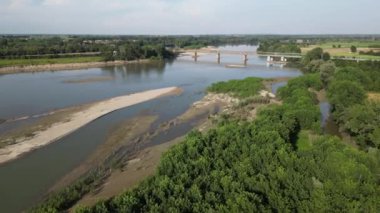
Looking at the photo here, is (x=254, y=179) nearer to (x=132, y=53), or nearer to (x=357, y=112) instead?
(x=357, y=112)

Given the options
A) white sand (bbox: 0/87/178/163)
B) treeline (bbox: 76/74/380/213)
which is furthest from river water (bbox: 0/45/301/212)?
treeline (bbox: 76/74/380/213)

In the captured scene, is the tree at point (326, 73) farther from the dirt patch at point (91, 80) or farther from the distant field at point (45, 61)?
the distant field at point (45, 61)

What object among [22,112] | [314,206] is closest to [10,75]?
[22,112]

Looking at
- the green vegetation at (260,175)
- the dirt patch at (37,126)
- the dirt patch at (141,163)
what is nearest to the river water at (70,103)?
the dirt patch at (37,126)

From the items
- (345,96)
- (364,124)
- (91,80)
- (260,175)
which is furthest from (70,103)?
(364,124)

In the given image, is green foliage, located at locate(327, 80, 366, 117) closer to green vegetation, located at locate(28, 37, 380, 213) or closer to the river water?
green vegetation, located at locate(28, 37, 380, 213)
